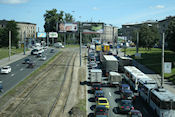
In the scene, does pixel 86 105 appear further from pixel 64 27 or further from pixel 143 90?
pixel 64 27

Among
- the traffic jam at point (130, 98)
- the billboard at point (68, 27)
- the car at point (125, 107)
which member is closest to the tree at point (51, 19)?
the billboard at point (68, 27)

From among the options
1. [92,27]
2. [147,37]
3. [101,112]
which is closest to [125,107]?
[101,112]

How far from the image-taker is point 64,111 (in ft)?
108

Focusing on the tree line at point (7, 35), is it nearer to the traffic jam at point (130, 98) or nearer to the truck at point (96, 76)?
the traffic jam at point (130, 98)

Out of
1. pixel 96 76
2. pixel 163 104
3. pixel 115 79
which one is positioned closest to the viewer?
pixel 163 104

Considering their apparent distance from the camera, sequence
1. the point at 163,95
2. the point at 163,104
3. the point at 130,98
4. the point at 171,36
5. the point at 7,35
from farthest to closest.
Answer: the point at 7,35
the point at 171,36
the point at 130,98
the point at 163,95
the point at 163,104

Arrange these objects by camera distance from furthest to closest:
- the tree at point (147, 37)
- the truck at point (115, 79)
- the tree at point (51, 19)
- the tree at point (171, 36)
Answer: the tree at point (51, 19), the tree at point (147, 37), the tree at point (171, 36), the truck at point (115, 79)

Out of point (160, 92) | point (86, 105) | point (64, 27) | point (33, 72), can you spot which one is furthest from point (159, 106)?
point (64, 27)

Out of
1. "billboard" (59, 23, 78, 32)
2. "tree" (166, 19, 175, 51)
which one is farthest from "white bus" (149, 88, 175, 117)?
"billboard" (59, 23, 78, 32)

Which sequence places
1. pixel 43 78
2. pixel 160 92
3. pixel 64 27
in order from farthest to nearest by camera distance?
pixel 64 27, pixel 43 78, pixel 160 92

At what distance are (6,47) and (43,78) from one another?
8102 centimetres

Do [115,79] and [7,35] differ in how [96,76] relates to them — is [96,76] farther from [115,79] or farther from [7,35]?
[7,35]

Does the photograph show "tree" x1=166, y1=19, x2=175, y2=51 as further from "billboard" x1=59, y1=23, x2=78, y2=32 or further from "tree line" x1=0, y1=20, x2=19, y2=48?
"tree line" x1=0, y1=20, x2=19, y2=48

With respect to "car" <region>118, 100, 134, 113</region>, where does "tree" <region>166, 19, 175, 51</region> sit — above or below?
above
